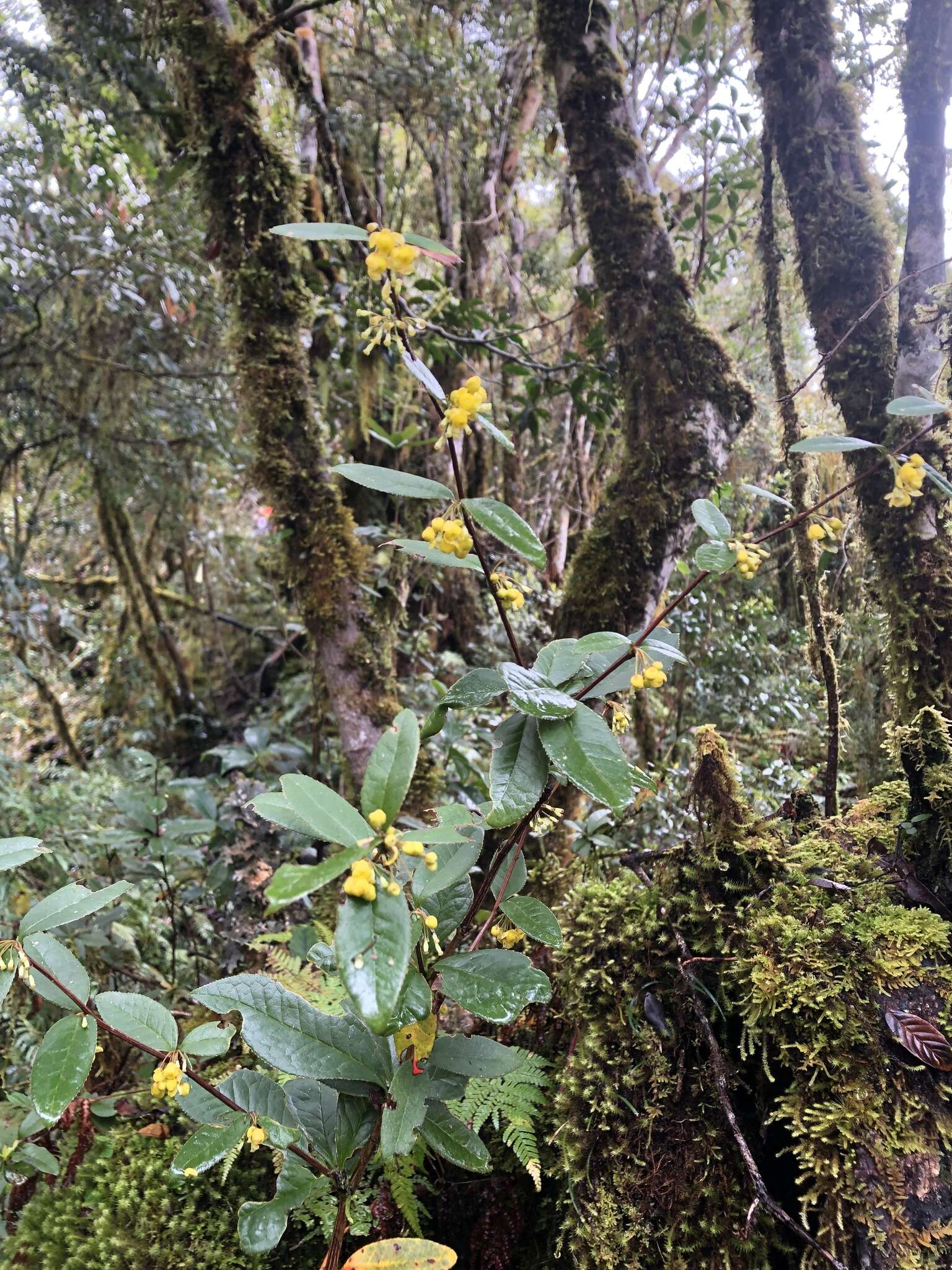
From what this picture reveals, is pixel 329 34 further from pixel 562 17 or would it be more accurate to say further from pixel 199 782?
pixel 199 782

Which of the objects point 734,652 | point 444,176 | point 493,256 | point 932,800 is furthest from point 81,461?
point 932,800

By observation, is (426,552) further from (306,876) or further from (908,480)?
(908,480)

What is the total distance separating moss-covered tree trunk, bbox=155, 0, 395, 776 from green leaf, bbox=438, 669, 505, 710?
1.26 m

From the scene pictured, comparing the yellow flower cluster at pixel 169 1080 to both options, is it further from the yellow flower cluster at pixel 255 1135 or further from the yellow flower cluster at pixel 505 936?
the yellow flower cluster at pixel 505 936

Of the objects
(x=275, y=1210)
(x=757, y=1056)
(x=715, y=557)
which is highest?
(x=715, y=557)

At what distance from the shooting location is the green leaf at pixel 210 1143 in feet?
2.36

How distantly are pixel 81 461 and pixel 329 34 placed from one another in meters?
2.86

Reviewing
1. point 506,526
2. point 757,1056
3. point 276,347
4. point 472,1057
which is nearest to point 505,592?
point 506,526

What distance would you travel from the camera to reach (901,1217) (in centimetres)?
77

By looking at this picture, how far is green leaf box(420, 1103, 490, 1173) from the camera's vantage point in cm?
75

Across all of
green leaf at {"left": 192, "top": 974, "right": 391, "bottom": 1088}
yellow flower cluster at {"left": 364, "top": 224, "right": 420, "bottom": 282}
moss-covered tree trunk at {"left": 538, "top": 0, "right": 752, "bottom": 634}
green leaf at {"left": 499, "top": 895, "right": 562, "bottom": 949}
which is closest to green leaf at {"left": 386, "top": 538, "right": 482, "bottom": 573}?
yellow flower cluster at {"left": 364, "top": 224, "right": 420, "bottom": 282}

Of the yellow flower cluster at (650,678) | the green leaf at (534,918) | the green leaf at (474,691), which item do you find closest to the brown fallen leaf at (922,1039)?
the green leaf at (534,918)

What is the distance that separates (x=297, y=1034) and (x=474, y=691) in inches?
18.0

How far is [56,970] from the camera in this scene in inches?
30.9
